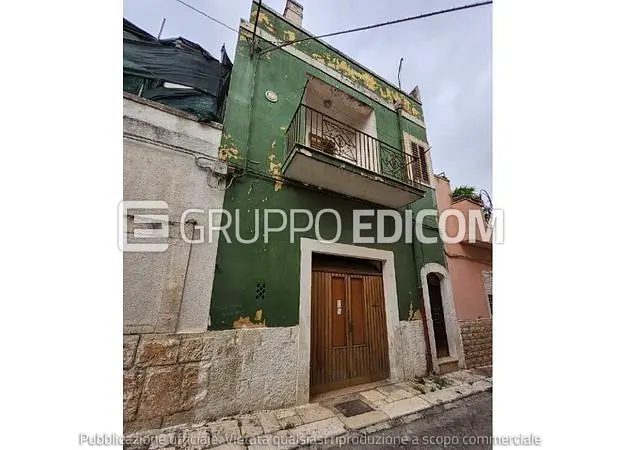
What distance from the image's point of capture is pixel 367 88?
695cm

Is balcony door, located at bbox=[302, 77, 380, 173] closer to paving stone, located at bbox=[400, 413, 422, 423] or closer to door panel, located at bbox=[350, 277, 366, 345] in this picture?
door panel, located at bbox=[350, 277, 366, 345]

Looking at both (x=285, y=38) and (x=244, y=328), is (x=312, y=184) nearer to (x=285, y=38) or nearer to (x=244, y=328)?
(x=244, y=328)

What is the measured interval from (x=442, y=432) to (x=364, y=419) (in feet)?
3.31

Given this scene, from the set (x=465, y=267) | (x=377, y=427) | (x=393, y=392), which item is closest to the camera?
(x=377, y=427)

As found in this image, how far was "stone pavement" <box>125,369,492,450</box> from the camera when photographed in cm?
285

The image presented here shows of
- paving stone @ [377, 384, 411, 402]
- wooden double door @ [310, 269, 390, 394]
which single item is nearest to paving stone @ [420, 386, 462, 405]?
paving stone @ [377, 384, 411, 402]

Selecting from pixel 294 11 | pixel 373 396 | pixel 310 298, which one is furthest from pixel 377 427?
pixel 294 11

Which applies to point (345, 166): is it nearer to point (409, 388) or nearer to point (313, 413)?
point (313, 413)

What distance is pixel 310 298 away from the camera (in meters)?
4.39

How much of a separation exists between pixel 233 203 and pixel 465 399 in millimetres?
5139

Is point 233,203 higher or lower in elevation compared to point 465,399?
higher

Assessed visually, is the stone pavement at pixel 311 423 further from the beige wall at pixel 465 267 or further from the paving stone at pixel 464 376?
the beige wall at pixel 465 267

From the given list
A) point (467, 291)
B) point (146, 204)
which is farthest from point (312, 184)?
point (467, 291)

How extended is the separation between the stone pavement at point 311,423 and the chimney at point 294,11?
27.1 feet
